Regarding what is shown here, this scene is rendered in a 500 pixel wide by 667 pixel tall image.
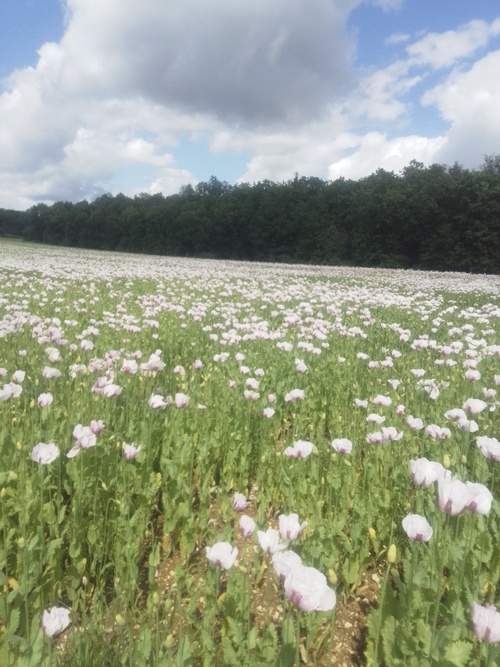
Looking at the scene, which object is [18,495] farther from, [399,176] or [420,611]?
[399,176]

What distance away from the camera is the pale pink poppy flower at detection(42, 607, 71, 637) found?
5.26 feet

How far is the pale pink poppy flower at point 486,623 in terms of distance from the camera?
4.58 ft

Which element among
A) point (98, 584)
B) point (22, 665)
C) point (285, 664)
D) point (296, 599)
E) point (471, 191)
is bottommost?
point (98, 584)

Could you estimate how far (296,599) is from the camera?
1.46 metres

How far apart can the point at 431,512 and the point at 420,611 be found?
2.31ft

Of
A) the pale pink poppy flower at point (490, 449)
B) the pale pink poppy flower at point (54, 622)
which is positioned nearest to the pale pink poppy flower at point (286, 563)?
the pale pink poppy flower at point (54, 622)

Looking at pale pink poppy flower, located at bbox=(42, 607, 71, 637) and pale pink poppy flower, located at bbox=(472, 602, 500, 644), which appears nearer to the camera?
pale pink poppy flower, located at bbox=(472, 602, 500, 644)

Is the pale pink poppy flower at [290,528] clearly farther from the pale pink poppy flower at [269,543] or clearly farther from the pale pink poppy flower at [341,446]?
the pale pink poppy flower at [341,446]

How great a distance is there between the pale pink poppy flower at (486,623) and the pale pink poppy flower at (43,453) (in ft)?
6.21

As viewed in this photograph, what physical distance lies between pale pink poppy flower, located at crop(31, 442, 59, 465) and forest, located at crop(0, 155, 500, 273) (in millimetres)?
42597

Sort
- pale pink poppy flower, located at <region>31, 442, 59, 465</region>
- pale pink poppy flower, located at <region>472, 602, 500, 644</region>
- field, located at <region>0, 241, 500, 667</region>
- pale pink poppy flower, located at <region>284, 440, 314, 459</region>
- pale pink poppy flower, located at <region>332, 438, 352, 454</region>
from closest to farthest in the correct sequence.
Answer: pale pink poppy flower, located at <region>472, 602, 500, 644</region>
field, located at <region>0, 241, 500, 667</region>
pale pink poppy flower, located at <region>31, 442, 59, 465</region>
pale pink poppy flower, located at <region>284, 440, 314, 459</region>
pale pink poppy flower, located at <region>332, 438, 352, 454</region>

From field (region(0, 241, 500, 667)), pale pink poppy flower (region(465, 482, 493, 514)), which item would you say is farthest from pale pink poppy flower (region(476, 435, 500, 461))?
pale pink poppy flower (region(465, 482, 493, 514))

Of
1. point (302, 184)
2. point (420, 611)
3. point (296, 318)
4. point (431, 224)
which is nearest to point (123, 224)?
point (302, 184)

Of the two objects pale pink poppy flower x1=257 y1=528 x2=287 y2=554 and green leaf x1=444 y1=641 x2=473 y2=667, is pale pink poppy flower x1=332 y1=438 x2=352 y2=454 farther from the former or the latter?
green leaf x1=444 y1=641 x2=473 y2=667
